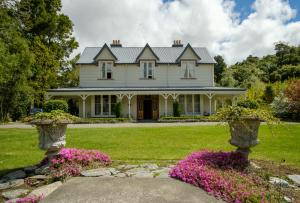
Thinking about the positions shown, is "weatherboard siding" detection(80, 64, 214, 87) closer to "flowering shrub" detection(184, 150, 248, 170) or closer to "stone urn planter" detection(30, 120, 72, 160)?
"stone urn planter" detection(30, 120, 72, 160)

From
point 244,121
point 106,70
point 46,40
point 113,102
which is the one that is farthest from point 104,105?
point 244,121

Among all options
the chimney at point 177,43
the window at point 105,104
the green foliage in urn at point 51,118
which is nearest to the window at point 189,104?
the chimney at point 177,43

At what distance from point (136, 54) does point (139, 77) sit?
3.19 m

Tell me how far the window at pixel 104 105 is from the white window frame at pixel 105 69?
6.97 ft

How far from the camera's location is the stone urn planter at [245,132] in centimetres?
595

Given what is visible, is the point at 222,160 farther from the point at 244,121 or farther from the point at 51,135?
the point at 51,135

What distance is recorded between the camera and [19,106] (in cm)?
2777

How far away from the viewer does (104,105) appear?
2628cm

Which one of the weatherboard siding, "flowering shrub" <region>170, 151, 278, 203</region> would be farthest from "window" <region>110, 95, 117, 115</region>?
"flowering shrub" <region>170, 151, 278, 203</region>

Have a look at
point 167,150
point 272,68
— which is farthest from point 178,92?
point 272,68

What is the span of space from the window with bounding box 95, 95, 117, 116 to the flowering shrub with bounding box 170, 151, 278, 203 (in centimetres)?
2021

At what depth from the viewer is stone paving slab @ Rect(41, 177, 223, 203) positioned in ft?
14.8

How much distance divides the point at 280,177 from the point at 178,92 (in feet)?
62.0

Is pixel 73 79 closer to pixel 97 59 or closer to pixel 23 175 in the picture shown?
pixel 97 59
